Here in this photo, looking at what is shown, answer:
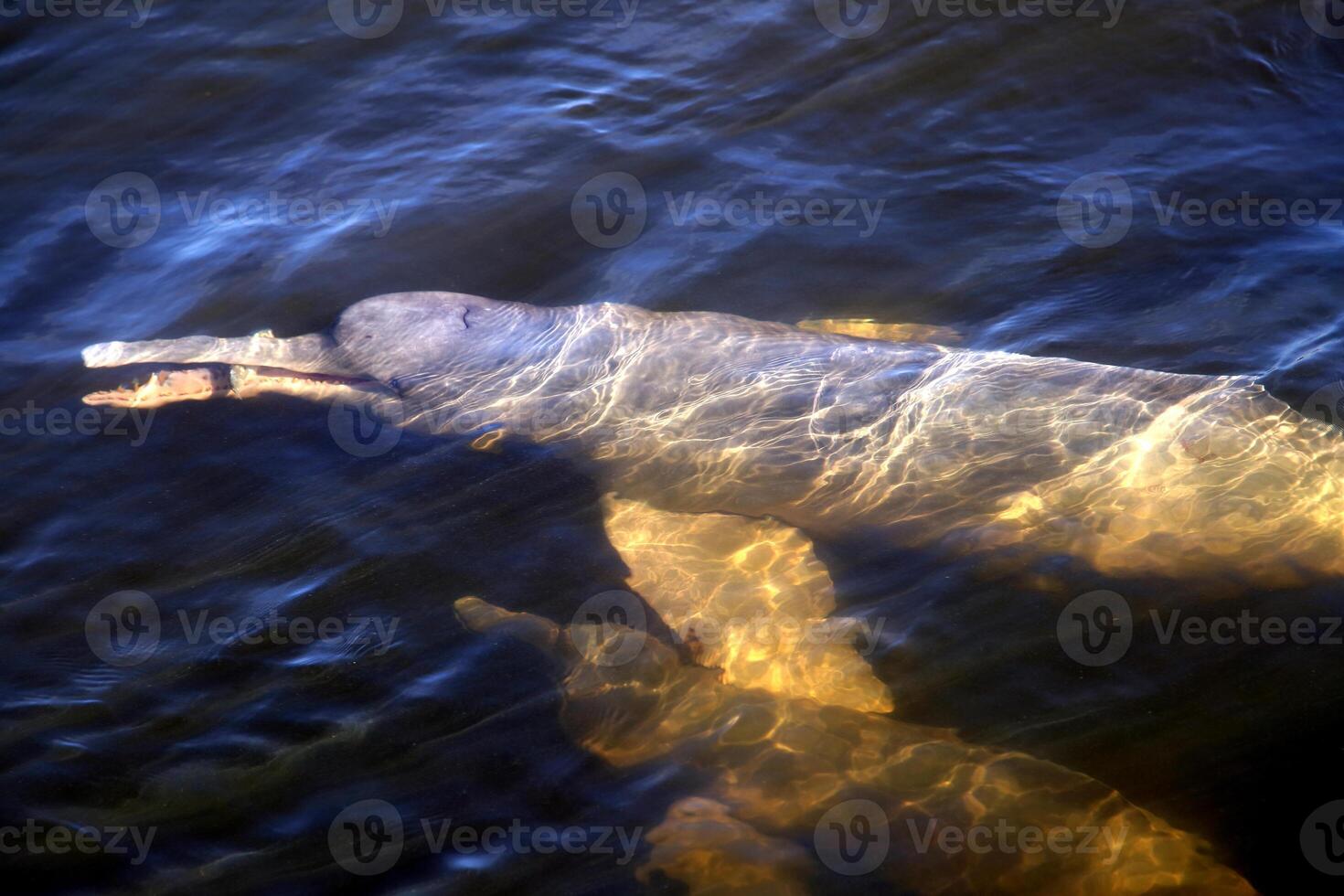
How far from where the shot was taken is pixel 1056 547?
480cm

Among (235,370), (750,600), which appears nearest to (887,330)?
(750,600)

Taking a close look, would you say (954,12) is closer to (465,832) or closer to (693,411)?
(693,411)

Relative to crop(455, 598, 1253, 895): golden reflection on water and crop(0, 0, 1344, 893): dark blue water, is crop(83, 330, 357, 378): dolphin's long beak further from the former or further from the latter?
crop(455, 598, 1253, 895): golden reflection on water

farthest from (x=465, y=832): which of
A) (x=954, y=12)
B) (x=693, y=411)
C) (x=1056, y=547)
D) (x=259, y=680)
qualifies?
(x=954, y=12)

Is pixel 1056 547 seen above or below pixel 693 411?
below

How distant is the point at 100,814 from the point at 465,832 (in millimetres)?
1396

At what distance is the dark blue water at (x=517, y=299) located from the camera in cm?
415

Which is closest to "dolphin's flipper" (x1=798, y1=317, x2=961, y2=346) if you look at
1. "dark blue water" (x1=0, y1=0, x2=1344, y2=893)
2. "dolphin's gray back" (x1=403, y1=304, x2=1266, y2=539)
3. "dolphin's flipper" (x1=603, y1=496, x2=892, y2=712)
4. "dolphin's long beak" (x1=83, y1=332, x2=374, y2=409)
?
"dark blue water" (x1=0, y1=0, x2=1344, y2=893)

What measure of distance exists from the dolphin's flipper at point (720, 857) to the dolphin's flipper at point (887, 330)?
2.97 metres

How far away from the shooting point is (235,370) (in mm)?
6434

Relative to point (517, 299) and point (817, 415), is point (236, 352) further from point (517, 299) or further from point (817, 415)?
point (817, 415)

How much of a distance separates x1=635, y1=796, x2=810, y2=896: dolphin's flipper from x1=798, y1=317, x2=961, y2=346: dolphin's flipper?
297 cm

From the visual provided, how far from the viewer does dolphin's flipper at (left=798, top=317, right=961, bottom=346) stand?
6152mm

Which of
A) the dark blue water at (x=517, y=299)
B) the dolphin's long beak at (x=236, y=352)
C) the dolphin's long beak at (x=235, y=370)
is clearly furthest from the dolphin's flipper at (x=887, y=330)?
the dolphin's long beak at (x=236, y=352)
